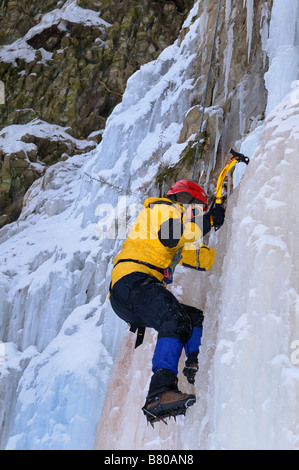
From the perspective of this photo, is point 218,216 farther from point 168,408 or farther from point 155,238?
point 168,408

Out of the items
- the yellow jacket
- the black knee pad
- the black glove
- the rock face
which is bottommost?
the black knee pad

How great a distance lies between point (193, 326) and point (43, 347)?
4.63 metres

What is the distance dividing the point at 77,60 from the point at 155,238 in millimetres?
16124

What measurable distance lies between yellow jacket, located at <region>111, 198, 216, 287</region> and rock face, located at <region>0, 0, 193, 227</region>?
1238 cm

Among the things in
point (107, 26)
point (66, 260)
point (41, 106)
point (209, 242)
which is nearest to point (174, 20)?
point (107, 26)

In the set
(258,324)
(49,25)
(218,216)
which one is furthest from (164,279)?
(49,25)

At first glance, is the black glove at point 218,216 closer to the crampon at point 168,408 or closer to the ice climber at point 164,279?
the ice climber at point 164,279

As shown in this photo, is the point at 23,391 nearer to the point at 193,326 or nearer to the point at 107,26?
the point at 193,326

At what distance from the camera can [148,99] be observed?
938 centimetres

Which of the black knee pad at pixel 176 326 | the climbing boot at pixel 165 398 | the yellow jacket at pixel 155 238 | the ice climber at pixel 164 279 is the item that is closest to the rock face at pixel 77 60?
the ice climber at pixel 164 279

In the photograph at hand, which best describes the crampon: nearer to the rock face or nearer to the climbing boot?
the climbing boot

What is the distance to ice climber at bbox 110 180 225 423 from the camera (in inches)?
116

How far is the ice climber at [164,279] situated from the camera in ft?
9.67

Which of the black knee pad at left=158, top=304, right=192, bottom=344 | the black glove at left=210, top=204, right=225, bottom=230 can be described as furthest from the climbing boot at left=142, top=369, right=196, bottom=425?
the black glove at left=210, top=204, right=225, bottom=230
